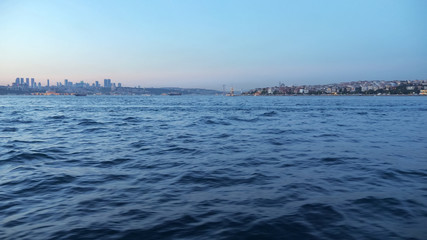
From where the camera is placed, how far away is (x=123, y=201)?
580cm

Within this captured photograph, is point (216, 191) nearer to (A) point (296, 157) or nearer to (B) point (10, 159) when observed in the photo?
(A) point (296, 157)

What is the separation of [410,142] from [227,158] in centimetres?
974

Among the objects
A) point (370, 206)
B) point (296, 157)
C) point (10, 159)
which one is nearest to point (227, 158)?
point (296, 157)

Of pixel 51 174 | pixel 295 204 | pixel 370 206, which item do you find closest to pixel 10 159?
pixel 51 174

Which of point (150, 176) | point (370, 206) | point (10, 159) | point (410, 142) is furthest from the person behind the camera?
point (410, 142)

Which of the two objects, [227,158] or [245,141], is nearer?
[227,158]

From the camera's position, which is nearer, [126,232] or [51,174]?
[126,232]

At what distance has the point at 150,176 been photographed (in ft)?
25.2

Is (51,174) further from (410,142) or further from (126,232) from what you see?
(410,142)

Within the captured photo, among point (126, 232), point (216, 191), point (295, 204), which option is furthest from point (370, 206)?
point (126, 232)

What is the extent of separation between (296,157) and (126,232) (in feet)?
23.6

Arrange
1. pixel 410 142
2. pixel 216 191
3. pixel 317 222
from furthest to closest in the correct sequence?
pixel 410 142 → pixel 216 191 → pixel 317 222

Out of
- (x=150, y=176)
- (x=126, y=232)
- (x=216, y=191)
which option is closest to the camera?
(x=126, y=232)

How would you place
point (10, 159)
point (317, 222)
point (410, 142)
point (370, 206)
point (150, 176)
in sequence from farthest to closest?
point (410, 142), point (10, 159), point (150, 176), point (370, 206), point (317, 222)
